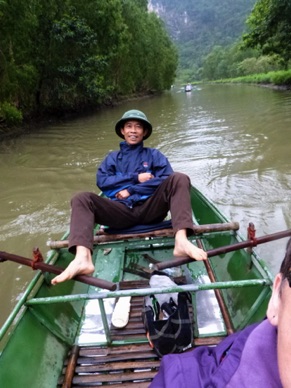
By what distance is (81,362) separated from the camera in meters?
2.23

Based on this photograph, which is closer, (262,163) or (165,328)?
(165,328)

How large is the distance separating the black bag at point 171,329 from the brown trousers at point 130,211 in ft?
1.84

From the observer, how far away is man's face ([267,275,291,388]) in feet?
2.80

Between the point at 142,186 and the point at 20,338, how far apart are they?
5.21ft

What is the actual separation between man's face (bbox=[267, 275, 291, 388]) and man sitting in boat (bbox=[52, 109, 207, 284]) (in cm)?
111

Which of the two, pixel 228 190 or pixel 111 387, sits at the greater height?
pixel 111 387

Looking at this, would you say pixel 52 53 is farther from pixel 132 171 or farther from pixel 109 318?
pixel 109 318

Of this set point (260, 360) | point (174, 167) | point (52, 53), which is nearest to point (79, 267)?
point (260, 360)

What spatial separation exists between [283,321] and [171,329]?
4.76 ft

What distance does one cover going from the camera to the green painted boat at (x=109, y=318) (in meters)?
1.91

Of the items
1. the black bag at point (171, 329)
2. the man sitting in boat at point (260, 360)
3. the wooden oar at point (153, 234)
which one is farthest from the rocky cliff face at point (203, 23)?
the man sitting in boat at point (260, 360)

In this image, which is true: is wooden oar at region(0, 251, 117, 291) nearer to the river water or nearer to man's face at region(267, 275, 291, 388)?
man's face at region(267, 275, 291, 388)

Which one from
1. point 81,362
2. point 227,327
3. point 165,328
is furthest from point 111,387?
point 227,327

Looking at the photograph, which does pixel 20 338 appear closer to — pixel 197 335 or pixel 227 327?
pixel 197 335
